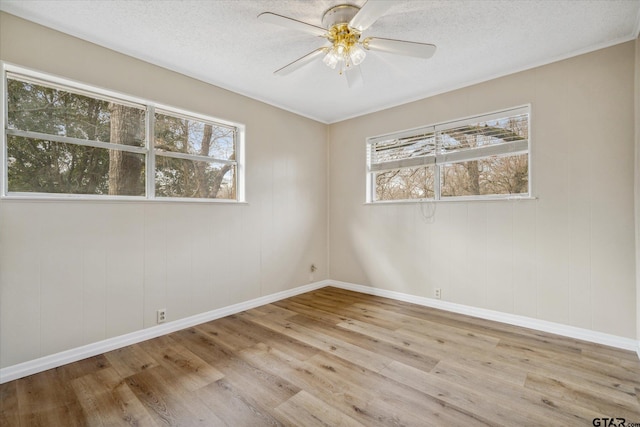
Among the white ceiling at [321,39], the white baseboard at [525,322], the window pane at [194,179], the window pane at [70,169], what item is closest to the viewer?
the white ceiling at [321,39]

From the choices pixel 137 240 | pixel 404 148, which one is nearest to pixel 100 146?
pixel 137 240

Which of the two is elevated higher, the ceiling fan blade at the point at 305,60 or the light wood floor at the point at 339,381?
the ceiling fan blade at the point at 305,60

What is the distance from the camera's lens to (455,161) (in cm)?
354

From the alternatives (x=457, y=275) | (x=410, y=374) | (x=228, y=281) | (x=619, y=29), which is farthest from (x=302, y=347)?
(x=619, y=29)

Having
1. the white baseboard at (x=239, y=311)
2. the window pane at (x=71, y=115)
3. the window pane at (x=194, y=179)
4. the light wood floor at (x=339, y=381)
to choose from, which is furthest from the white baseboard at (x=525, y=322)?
the window pane at (x=71, y=115)

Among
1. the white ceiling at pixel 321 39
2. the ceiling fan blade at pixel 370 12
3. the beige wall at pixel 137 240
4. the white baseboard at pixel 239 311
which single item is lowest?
the white baseboard at pixel 239 311

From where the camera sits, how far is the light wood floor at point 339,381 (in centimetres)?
174

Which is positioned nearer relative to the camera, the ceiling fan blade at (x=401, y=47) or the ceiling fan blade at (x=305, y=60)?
the ceiling fan blade at (x=401, y=47)

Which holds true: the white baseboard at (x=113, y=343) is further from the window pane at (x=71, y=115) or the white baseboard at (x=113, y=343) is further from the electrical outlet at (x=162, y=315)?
the window pane at (x=71, y=115)

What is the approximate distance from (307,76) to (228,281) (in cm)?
250

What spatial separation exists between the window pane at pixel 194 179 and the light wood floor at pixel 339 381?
4.78ft

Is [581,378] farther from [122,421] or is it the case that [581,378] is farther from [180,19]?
[180,19]

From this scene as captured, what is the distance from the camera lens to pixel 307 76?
321cm

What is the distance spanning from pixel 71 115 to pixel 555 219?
4474 millimetres
